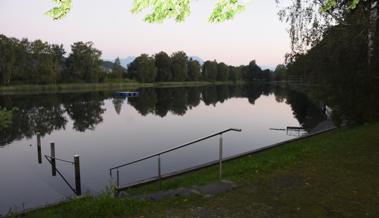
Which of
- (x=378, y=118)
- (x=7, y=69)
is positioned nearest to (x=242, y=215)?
(x=378, y=118)

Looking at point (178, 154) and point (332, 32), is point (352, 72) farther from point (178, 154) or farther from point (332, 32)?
point (178, 154)

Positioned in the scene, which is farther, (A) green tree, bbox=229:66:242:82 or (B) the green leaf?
(A) green tree, bbox=229:66:242:82

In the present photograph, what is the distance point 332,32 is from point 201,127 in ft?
58.1

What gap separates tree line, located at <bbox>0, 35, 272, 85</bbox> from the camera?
8100 centimetres

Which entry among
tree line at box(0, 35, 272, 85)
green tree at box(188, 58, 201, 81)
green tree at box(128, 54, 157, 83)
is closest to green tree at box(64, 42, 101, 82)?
tree line at box(0, 35, 272, 85)

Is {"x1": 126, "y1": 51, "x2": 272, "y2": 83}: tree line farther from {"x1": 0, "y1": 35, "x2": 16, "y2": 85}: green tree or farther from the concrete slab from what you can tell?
the concrete slab

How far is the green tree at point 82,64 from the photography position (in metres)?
95.4

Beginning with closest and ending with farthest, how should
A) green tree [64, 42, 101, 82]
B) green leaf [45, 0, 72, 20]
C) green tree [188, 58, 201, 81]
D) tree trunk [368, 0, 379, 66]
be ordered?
green leaf [45, 0, 72, 20] → tree trunk [368, 0, 379, 66] → green tree [64, 42, 101, 82] → green tree [188, 58, 201, 81]

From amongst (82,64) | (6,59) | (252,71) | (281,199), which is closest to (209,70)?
(252,71)

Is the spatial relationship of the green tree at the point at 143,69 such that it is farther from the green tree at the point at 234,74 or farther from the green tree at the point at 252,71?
the green tree at the point at 252,71

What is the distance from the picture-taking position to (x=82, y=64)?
314ft

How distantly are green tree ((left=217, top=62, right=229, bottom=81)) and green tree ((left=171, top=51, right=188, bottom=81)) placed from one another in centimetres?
3474

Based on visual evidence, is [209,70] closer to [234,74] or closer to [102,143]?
[234,74]

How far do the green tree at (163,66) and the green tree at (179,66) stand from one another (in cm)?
298
